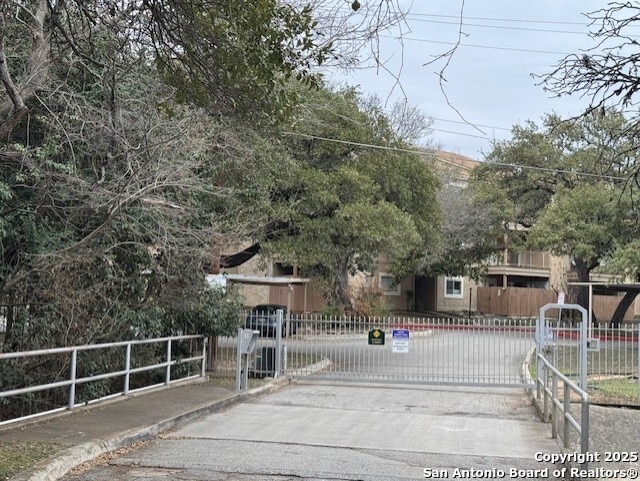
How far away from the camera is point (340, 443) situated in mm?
9352

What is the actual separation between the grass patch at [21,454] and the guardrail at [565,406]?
535cm

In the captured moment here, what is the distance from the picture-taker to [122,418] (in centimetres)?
1010

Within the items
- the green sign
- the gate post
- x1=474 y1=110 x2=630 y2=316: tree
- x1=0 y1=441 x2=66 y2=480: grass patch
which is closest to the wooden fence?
x1=474 y1=110 x2=630 y2=316: tree

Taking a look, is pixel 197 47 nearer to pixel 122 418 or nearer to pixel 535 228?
pixel 122 418

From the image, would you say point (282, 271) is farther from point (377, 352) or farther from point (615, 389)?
point (615, 389)

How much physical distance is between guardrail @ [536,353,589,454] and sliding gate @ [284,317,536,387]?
425cm

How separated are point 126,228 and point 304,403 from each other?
4.78 metres

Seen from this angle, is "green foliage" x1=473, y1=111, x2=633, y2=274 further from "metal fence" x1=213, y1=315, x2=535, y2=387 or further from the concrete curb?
the concrete curb

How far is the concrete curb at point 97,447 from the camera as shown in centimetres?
685

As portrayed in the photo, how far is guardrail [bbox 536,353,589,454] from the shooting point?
665cm

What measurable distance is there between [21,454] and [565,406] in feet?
19.8

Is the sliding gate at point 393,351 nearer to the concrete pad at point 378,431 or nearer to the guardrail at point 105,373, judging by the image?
the guardrail at point 105,373

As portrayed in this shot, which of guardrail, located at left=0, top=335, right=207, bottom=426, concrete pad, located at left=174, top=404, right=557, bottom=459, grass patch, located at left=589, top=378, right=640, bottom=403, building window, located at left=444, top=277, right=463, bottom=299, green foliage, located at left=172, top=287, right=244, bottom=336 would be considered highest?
building window, located at left=444, top=277, right=463, bottom=299

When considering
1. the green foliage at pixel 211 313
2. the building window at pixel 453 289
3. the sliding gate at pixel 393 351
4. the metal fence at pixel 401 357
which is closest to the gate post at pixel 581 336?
the metal fence at pixel 401 357
